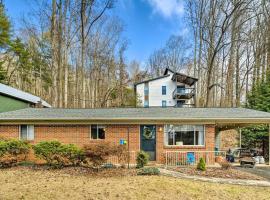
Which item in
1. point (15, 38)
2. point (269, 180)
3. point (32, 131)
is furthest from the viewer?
point (15, 38)

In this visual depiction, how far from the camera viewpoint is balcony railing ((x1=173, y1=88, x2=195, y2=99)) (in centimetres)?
3354

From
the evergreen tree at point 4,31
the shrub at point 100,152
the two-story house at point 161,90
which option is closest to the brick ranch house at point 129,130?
the shrub at point 100,152

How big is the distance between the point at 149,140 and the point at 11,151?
7.29 meters

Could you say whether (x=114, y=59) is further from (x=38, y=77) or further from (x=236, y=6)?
(x=236, y=6)

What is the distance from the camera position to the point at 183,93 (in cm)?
3403

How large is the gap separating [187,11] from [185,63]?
15402 mm

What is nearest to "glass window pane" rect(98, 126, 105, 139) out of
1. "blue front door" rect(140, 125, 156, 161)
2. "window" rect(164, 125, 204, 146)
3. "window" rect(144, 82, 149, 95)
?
"blue front door" rect(140, 125, 156, 161)

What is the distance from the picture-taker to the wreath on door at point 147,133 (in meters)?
14.8

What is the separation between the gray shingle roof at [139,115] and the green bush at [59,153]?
2151 mm

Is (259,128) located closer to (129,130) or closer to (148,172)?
(129,130)

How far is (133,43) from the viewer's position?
36.3 m

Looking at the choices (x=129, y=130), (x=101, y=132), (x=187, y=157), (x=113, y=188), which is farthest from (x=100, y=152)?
(x=187, y=157)

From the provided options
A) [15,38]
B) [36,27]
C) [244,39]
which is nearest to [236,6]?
[244,39]

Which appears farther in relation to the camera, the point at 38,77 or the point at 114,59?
the point at 38,77
